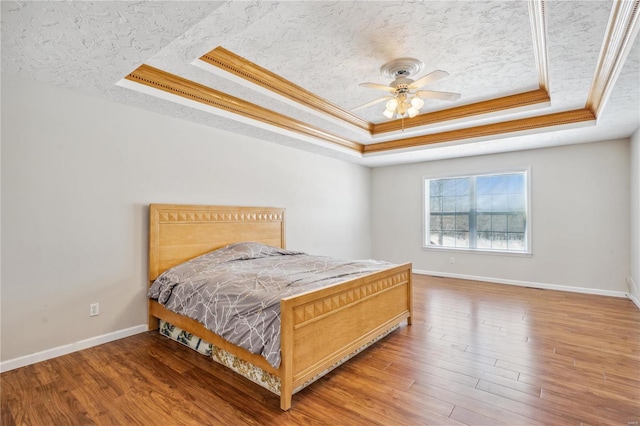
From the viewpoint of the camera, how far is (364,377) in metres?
2.28

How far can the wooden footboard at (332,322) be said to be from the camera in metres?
1.93

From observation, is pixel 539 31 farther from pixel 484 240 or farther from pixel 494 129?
pixel 484 240

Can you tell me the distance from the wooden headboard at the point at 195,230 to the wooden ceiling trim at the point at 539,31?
135 inches

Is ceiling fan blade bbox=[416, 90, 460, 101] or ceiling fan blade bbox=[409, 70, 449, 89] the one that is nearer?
ceiling fan blade bbox=[409, 70, 449, 89]

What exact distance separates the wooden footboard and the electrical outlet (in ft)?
6.71

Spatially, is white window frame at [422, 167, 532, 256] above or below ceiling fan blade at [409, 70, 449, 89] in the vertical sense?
below

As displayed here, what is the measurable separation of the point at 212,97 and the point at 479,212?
4.85m

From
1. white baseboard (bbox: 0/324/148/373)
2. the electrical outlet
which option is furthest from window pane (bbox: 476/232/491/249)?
the electrical outlet

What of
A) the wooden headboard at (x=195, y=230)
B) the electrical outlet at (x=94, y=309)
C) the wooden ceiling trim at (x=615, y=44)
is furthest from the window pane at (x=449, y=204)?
the electrical outlet at (x=94, y=309)

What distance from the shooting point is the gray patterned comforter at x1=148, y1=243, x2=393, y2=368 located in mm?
2059

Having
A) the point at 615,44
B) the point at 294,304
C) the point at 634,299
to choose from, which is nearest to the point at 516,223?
the point at 634,299

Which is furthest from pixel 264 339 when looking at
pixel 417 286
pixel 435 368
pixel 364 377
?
pixel 417 286

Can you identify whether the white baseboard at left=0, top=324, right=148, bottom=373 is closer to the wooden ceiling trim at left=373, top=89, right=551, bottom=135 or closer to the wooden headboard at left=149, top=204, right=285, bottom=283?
the wooden headboard at left=149, top=204, right=285, bottom=283

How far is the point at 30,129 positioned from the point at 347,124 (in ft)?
11.3
